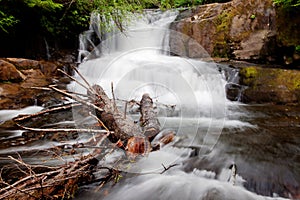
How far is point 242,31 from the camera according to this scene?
8.34 meters

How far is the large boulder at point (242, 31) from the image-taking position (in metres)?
7.15

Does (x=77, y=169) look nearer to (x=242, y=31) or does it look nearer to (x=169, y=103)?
Result: (x=169, y=103)

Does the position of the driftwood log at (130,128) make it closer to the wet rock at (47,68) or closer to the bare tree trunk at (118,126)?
the bare tree trunk at (118,126)

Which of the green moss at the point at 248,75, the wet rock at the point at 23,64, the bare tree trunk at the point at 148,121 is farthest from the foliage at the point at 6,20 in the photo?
the green moss at the point at 248,75

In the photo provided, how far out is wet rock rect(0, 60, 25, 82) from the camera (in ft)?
20.3

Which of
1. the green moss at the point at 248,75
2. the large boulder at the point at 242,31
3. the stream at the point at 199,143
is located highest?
the large boulder at the point at 242,31

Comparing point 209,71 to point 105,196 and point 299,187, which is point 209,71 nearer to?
point 299,187

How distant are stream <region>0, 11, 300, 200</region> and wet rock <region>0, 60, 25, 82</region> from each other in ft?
4.78

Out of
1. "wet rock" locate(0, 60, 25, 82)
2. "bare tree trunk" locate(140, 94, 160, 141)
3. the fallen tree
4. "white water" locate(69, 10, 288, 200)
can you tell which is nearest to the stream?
"white water" locate(69, 10, 288, 200)

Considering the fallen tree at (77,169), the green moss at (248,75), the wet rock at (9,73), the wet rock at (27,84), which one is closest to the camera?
the fallen tree at (77,169)

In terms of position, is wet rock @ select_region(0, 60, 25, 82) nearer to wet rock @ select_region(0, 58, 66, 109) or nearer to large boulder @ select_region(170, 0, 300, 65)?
wet rock @ select_region(0, 58, 66, 109)

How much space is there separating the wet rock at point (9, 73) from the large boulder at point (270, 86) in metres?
6.29

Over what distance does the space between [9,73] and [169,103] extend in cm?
457

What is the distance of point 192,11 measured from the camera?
10.4 meters
